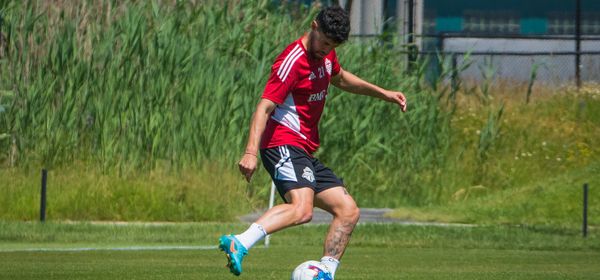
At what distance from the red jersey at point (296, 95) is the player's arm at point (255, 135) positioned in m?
0.06

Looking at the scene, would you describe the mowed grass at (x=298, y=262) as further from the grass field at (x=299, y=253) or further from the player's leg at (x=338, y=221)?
the player's leg at (x=338, y=221)

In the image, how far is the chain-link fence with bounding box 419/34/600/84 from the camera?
85.6ft

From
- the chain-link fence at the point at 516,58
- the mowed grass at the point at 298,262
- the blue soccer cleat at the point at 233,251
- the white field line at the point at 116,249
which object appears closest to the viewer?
the blue soccer cleat at the point at 233,251

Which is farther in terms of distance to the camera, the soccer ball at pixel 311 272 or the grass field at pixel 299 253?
A: the grass field at pixel 299 253

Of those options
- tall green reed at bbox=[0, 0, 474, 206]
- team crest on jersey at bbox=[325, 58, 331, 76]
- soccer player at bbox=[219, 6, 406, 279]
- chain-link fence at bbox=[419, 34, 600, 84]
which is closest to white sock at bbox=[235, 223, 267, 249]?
soccer player at bbox=[219, 6, 406, 279]

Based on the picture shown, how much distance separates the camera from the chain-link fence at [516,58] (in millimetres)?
26094

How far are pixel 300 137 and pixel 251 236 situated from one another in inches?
34.0

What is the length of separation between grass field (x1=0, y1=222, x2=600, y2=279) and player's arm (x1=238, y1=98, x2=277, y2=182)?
2.68 meters

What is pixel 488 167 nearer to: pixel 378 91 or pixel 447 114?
pixel 447 114

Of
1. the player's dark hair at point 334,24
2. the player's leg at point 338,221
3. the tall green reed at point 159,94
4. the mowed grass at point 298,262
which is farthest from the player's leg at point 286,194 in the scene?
the tall green reed at point 159,94

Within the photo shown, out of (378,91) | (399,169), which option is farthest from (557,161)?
(378,91)

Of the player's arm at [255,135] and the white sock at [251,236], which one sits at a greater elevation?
the player's arm at [255,135]

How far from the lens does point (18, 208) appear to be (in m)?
→ 19.5

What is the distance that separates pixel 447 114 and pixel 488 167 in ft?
4.32
